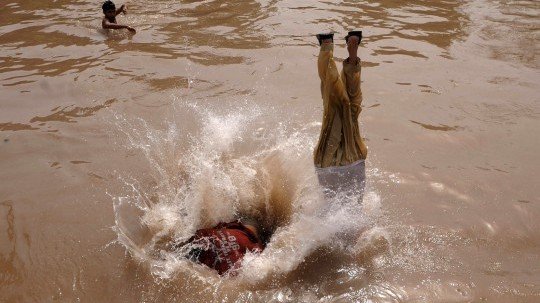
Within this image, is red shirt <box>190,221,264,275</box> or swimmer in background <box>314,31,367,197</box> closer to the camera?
swimmer in background <box>314,31,367,197</box>

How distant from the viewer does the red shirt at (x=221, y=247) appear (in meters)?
2.97

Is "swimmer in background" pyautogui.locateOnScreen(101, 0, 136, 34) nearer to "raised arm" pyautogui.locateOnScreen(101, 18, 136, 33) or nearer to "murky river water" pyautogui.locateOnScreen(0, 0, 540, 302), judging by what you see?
"raised arm" pyautogui.locateOnScreen(101, 18, 136, 33)

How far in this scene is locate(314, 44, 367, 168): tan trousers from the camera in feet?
8.54

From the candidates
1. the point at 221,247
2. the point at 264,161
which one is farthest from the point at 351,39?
the point at 264,161

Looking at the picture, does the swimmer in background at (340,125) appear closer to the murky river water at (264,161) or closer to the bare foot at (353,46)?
the bare foot at (353,46)

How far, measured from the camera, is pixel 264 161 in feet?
13.9

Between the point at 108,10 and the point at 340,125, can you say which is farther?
the point at 108,10

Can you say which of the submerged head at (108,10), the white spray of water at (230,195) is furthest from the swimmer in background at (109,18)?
the white spray of water at (230,195)

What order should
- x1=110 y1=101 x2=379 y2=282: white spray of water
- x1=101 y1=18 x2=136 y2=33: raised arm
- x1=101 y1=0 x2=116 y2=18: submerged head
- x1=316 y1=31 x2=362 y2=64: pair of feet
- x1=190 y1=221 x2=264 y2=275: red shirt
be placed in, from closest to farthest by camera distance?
x1=316 y1=31 x2=362 y2=64: pair of feet
x1=190 y1=221 x2=264 y2=275: red shirt
x1=110 y1=101 x2=379 y2=282: white spray of water
x1=101 y1=18 x2=136 y2=33: raised arm
x1=101 y1=0 x2=116 y2=18: submerged head

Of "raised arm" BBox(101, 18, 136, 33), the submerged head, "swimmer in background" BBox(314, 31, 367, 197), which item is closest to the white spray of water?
"swimmer in background" BBox(314, 31, 367, 197)

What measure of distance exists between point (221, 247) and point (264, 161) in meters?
1.37

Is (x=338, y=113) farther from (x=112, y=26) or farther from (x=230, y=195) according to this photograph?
(x=112, y=26)

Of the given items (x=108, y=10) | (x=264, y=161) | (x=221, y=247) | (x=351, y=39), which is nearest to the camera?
(x=351, y=39)

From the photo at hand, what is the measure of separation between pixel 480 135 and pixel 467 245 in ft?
5.50
